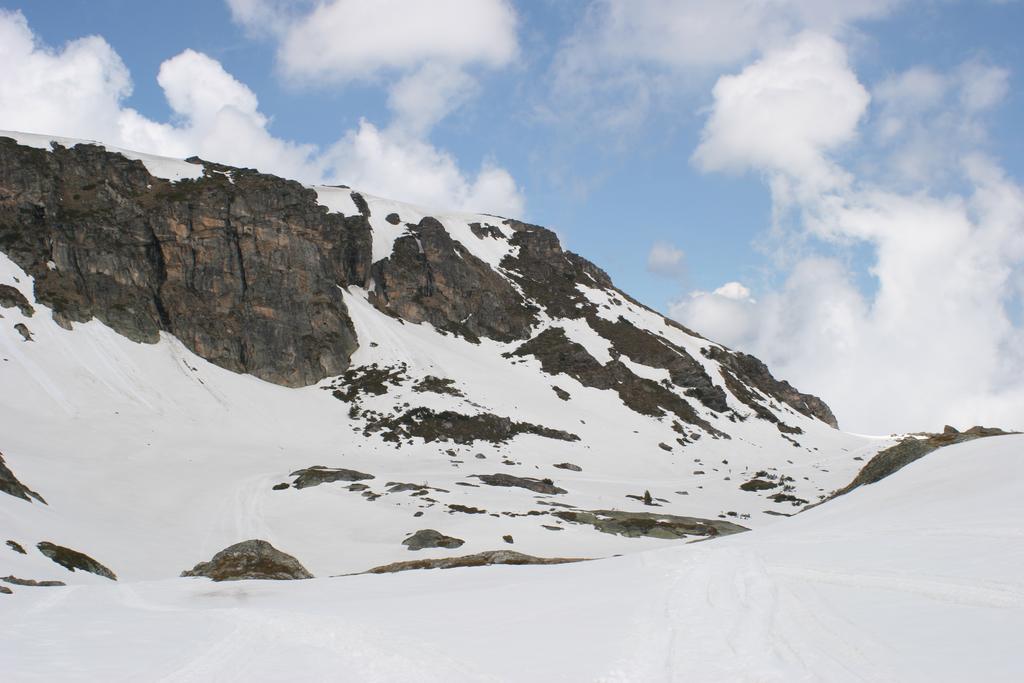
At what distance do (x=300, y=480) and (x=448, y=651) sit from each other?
1538 inches

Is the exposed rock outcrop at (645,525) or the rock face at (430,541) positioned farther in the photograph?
the exposed rock outcrop at (645,525)

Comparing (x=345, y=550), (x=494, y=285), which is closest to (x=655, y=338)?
(x=494, y=285)

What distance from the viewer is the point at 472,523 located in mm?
35688

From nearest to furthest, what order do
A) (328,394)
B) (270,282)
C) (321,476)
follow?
(321,476) < (328,394) < (270,282)

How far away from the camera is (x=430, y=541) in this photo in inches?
1264

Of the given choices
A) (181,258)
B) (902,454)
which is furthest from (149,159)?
(902,454)

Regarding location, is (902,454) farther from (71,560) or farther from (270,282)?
(270,282)

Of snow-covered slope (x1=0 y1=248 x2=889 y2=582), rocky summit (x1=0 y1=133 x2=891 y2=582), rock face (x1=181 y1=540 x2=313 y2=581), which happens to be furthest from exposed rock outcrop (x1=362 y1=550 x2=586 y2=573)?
snow-covered slope (x1=0 y1=248 x2=889 y2=582)

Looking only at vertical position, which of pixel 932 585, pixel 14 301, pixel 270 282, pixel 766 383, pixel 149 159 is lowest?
pixel 932 585

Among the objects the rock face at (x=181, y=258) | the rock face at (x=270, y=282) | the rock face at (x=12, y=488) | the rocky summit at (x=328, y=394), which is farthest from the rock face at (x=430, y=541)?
the rock face at (x=181, y=258)

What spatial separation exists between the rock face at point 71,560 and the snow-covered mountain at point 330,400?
13 cm

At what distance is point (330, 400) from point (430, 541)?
44876mm

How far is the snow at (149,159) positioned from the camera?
79125mm

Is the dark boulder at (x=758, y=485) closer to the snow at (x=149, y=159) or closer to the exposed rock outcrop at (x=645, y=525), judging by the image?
the exposed rock outcrop at (x=645, y=525)
